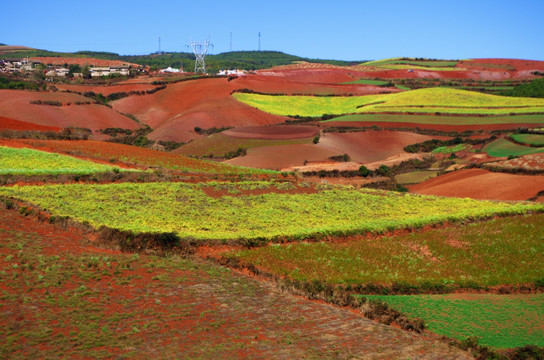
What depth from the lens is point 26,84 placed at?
111 m

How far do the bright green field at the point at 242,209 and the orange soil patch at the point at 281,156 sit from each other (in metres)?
27.4

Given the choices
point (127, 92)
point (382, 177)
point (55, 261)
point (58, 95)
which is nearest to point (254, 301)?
point (55, 261)

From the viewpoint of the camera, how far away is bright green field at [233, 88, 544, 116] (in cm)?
11094

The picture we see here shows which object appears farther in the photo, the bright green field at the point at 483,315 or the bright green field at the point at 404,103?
the bright green field at the point at 404,103

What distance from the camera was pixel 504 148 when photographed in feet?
254

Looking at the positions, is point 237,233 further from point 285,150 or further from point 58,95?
point 58,95

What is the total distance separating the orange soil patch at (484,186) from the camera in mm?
52953

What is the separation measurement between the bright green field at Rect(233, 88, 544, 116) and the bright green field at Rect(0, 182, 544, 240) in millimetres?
68548

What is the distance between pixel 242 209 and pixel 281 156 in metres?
38.4

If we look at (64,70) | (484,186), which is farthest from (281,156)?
(64,70)

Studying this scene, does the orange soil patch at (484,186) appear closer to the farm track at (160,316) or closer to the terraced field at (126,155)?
the terraced field at (126,155)

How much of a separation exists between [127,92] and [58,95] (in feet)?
83.0

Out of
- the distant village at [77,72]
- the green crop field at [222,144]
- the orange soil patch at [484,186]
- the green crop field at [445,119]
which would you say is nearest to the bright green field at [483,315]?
the orange soil patch at [484,186]

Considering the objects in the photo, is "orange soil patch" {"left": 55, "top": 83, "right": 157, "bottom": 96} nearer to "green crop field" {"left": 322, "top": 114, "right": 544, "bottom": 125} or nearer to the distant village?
the distant village
